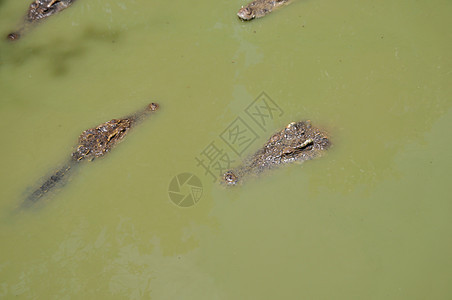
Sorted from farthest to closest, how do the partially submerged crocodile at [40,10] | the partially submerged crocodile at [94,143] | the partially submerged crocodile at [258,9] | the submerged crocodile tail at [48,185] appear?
1. the partially submerged crocodile at [40,10]
2. the partially submerged crocodile at [258,9]
3. the partially submerged crocodile at [94,143]
4. the submerged crocodile tail at [48,185]

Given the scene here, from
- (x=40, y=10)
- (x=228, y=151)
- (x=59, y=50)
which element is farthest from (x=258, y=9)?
(x=40, y=10)

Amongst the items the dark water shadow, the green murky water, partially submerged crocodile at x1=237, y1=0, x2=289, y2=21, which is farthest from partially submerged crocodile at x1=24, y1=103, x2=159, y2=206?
partially submerged crocodile at x1=237, y1=0, x2=289, y2=21

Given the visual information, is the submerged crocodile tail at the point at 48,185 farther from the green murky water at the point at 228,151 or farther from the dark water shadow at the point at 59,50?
the dark water shadow at the point at 59,50

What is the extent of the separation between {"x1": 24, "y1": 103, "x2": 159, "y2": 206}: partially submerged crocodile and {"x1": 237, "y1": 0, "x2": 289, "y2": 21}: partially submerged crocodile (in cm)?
252

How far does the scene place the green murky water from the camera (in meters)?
4.19

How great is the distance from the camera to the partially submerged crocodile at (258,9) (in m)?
5.98

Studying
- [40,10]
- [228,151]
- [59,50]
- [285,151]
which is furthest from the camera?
[40,10]

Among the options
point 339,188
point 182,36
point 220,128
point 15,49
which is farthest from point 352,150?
point 15,49

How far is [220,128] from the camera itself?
5.07m

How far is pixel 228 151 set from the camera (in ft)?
16.1

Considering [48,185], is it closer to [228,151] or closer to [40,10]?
[228,151]

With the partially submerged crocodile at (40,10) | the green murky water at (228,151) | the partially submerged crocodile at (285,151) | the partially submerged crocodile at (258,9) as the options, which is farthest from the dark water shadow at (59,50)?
the partially submerged crocodile at (285,151)

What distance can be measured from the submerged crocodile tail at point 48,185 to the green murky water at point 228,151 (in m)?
0.13

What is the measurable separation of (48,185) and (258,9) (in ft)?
13.8
